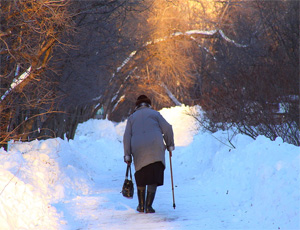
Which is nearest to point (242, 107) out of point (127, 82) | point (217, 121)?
point (217, 121)

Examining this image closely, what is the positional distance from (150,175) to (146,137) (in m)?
0.68

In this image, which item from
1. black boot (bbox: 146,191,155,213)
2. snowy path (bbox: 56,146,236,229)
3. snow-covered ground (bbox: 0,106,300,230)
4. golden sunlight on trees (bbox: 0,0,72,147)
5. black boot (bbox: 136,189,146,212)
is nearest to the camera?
snow-covered ground (bbox: 0,106,300,230)

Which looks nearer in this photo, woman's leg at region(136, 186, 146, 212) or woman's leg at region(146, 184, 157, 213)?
woman's leg at region(146, 184, 157, 213)

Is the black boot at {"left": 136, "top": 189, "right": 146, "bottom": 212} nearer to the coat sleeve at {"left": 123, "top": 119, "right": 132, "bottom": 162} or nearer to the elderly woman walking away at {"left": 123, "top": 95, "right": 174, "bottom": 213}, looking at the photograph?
the elderly woman walking away at {"left": 123, "top": 95, "right": 174, "bottom": 213}

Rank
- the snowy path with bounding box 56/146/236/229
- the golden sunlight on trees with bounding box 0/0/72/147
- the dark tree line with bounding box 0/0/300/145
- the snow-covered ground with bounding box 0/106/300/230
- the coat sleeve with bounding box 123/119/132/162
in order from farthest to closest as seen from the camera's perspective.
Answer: the dark tree line with bounding box 0/0/300/145, the golden sunlight on trees with bounding box 0/0/72/147, the coat sleeve with bounding box 123/119/132/162, the snowy path with bounding box 56/146/236/229, the snow-covered ground with bounding box 0/106/300/230

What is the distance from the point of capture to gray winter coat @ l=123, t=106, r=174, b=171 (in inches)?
343

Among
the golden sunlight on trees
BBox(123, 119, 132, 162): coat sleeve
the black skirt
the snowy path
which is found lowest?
the snowy path

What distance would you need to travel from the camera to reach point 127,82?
35.9 metres

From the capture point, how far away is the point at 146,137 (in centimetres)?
876

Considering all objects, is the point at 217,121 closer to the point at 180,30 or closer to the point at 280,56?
the point at 280,56

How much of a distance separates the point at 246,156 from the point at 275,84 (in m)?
3.63

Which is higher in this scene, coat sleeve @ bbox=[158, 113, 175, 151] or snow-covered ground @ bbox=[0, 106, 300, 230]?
coat sleeve @ bbox=[158, 113, 175, 151]

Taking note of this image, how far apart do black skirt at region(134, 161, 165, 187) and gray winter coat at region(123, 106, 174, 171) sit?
9 centimetres

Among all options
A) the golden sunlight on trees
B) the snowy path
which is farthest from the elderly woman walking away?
the golden sunlight on trees
